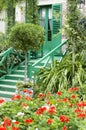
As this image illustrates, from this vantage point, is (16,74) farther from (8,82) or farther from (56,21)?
(56,21)

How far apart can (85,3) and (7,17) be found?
3.51 m

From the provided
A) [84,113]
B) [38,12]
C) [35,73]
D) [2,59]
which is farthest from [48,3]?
[84,113]

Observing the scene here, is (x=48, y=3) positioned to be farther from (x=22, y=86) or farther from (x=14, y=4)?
(x=22, y=86)

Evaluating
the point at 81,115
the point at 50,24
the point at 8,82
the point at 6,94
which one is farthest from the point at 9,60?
the point at 81,115

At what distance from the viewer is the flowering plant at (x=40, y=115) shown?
13.2 ft

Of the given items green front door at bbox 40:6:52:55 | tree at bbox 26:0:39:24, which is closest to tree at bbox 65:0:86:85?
tree at bbox 26:0:39:24

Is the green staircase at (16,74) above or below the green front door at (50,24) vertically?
below

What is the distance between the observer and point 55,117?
4285 millimetres

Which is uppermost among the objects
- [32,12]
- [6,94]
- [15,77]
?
[32,12]

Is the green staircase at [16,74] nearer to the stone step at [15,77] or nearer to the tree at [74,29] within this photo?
the stone step at [15,77]

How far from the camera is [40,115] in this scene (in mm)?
4297

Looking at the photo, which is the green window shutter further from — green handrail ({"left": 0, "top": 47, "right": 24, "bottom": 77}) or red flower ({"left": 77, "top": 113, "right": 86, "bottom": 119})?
red flower ({"left": 77, "top": 113, "right": 86, "bottom": 119})

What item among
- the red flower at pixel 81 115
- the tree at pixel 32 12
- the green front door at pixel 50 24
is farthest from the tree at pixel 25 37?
the red flower at pixel 81 115

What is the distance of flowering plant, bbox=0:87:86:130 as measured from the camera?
4027 mm
